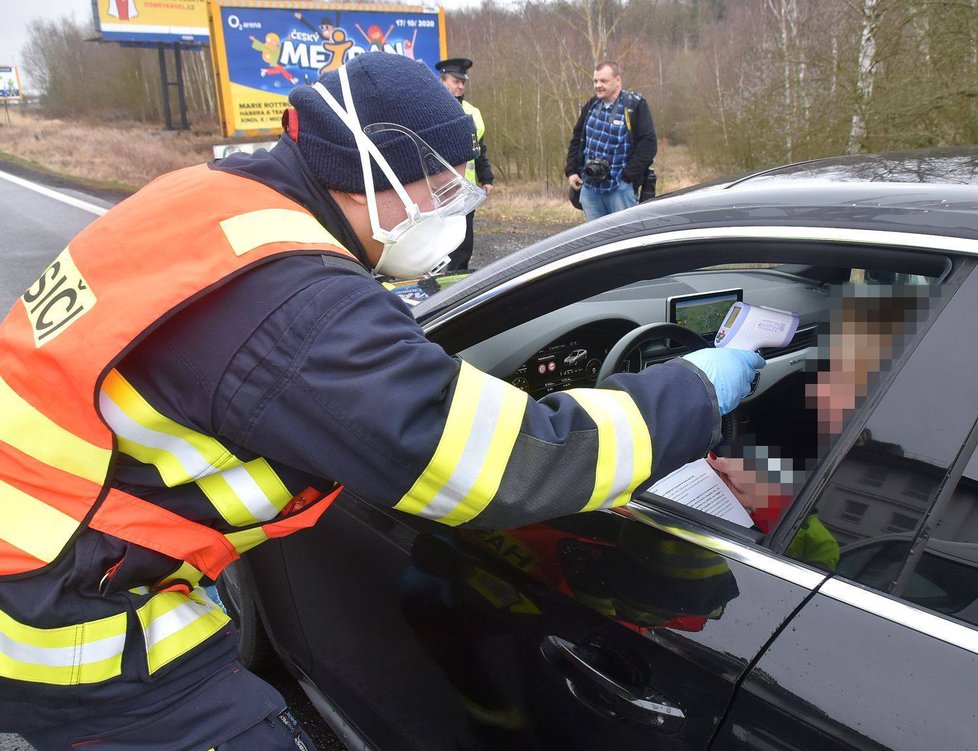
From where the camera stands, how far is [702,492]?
1479mm

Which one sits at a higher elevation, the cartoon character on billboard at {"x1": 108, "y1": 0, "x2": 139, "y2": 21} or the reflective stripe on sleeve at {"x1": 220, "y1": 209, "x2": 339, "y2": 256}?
the cartoon character on billboard at {"x1": 108, "y1": 0, "x2": 139, "y2": 21}

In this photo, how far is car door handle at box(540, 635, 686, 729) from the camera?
1.14 meters

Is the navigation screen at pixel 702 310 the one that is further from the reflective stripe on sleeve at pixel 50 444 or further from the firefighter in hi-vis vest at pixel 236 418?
the reflective stripe on sleeve at pixel 50 444

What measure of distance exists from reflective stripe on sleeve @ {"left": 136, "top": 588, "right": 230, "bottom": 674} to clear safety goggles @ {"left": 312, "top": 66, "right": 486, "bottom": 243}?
0.72 metres

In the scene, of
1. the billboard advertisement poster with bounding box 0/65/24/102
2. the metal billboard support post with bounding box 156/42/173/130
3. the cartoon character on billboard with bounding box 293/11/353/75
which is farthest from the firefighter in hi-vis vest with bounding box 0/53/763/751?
the billboard advertisement poster with bounding box 0/65/24/102

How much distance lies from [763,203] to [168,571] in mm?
1185

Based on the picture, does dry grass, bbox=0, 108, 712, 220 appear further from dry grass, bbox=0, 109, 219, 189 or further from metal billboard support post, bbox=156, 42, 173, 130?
metal billboard support post, bbox=156, 42, 173, 130

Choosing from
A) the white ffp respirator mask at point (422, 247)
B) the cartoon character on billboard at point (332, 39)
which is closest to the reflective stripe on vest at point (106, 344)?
Answer: the white ffp respirator mask at point (422, 247)

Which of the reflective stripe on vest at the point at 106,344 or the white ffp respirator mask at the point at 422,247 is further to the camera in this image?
the white ffp respirator mask at the point at 422,247

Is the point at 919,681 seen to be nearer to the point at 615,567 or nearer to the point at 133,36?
the point at 615,567

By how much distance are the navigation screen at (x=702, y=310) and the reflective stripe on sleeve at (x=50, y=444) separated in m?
1.53

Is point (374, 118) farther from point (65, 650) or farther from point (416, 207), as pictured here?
point (65, 650)

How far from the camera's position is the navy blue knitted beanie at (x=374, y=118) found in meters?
1.31

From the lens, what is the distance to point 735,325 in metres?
1.59
